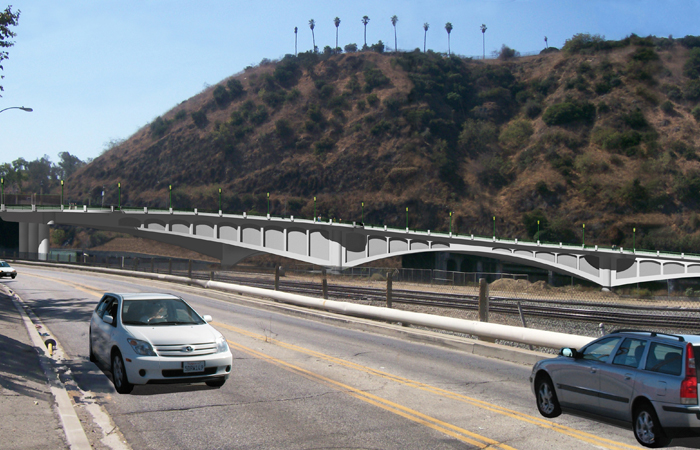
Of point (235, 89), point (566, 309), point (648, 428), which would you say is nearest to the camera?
point (648, 428)

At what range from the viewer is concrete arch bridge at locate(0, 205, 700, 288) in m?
77.3

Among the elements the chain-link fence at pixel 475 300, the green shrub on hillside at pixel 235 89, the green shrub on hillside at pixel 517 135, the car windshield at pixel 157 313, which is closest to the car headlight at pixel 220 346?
the car windshield at pixel 157 313

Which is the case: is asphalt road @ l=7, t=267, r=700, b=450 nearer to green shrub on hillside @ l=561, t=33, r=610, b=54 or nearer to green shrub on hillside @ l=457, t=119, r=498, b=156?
green shrub on hillside @ l=457, t=119, r=498, b=156

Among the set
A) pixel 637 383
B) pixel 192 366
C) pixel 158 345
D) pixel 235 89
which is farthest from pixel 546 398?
pixel 235 89

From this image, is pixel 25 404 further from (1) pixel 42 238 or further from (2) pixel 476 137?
(2) pixel 476 137

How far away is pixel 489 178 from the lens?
124 m

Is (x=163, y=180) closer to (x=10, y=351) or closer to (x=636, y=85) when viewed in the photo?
(x=636, y=85)

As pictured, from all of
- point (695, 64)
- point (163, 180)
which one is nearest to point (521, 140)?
point (695, 64)

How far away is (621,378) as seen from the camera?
21.9ft

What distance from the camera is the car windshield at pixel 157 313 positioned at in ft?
30.9

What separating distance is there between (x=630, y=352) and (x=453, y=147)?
429 feet

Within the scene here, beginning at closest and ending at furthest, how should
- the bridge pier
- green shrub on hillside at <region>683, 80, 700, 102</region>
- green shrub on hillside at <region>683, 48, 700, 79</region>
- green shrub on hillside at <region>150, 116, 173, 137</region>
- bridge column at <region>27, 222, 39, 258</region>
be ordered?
the bridge pier
bridge column at <region>27, 222, 39, 258</region>
green shrub on hillside at <region>683, 80, 700, 102</region>
green shrub on hillside at <region>683, 48, 700, 79</region>
green shrub on hillside at <region>150, 116, 173, 137</region>

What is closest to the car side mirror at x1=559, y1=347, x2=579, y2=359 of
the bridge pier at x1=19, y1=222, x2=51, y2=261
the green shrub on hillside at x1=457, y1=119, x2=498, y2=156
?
the bridge pier at x1=19, y1=222, x2=51, y2=261

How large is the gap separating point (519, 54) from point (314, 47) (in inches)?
2765
